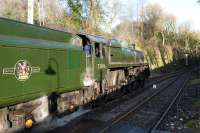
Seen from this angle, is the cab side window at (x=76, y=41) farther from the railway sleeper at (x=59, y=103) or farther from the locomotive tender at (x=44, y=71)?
the railway sleeper at (x=59, y=103)

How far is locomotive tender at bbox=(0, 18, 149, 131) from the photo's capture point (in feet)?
27.3

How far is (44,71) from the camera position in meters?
10.1

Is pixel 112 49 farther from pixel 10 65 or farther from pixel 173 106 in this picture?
pixel 10 65

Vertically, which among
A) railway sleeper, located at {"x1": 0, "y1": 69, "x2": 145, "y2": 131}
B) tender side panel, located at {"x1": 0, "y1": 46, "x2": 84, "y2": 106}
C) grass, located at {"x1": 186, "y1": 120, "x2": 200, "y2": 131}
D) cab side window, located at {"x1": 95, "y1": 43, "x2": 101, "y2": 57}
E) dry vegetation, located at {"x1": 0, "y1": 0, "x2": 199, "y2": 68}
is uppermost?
dry vegetation, located at {"x1": 0, "y1": 0, "x2": 199, "y2": 68}

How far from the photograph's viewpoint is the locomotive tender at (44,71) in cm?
833

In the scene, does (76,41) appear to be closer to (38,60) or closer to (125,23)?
(38,60)

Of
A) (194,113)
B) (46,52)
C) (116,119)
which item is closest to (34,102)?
(46,52)

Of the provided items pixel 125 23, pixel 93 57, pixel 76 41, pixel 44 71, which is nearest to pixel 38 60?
pixel 44 71

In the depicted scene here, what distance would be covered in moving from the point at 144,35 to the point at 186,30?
1193 inches

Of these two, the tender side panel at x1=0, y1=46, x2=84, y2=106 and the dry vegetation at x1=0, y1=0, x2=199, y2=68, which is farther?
the dry vegetation at x1=0, y1=0, x2=199, y2=68

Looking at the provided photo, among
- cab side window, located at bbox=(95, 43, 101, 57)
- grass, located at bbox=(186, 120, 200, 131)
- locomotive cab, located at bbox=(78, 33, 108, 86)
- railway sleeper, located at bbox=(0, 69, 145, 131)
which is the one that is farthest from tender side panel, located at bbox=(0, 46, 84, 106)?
grass, located at bbox=(186, 120, 200, 131)

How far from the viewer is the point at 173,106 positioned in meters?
16.6

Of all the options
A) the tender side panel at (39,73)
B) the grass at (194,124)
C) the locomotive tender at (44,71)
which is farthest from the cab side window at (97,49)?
the grass at (194,124)

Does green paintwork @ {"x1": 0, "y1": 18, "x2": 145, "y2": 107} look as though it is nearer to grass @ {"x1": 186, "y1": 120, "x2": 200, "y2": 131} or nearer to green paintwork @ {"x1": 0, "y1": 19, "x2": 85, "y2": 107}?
green paintwork @ {"x1": 0, "y1": 19, "x2": 85, "y2": 107}
